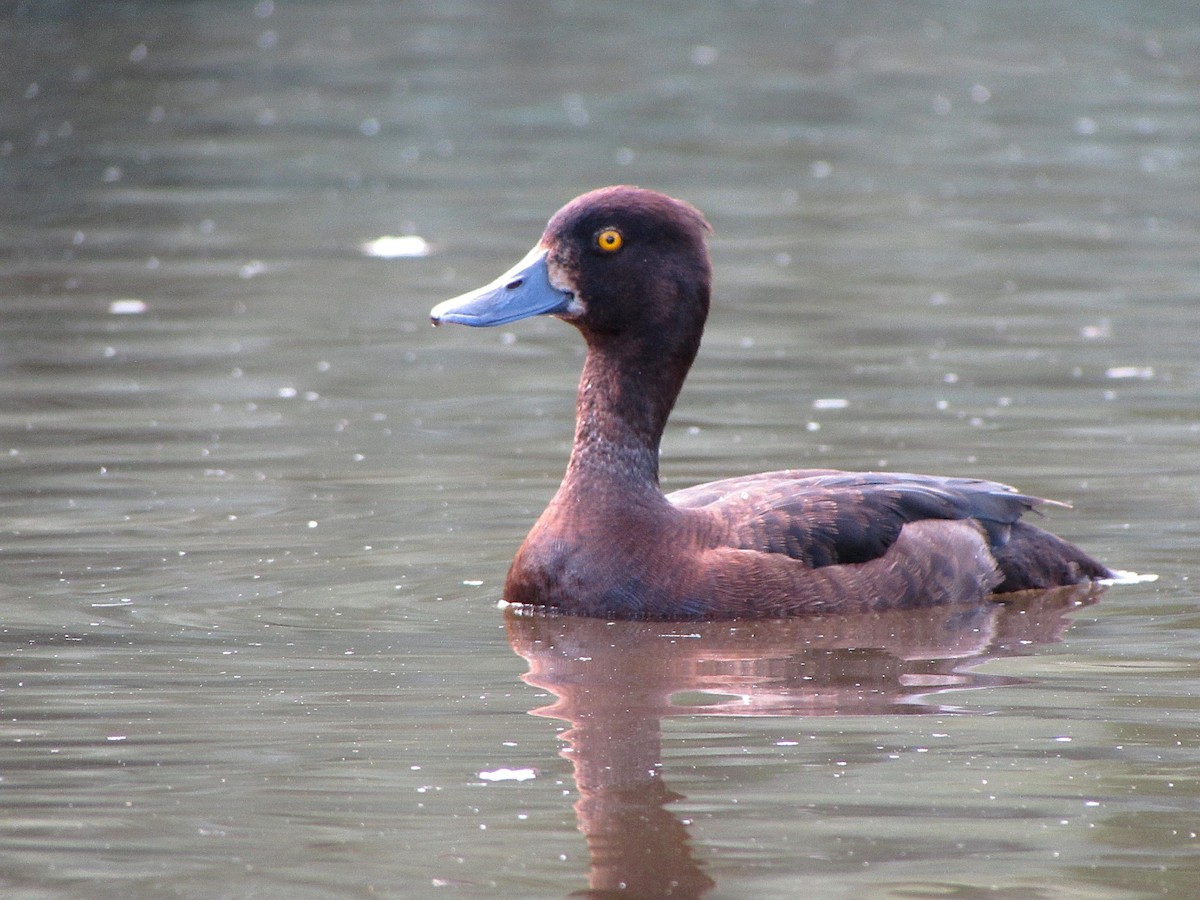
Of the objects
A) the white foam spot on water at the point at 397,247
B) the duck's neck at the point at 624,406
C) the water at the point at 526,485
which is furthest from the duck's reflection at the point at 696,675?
the white foam spot on water at the point at 397,247

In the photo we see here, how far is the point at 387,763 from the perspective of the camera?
220 inches

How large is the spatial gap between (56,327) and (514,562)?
20.3ft

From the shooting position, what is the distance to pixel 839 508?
7438 millimetres

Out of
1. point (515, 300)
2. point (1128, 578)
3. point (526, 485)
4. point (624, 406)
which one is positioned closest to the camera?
point (515, 300)

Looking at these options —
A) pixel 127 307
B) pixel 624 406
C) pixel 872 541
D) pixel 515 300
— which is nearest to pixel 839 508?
pixel 872 541

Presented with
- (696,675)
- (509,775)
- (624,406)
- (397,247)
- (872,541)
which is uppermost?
(397,247)

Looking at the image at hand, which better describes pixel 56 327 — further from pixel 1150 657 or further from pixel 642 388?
pixel 1150 657

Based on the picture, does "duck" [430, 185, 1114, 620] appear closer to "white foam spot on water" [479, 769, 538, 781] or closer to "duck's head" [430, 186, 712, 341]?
"duck's head" [430, 186, 712, 341]

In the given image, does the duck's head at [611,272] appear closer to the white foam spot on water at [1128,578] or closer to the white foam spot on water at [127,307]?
the white foam spot on water at [1128,578]

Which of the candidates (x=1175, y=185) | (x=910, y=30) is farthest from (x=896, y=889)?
(x=910, y=30)

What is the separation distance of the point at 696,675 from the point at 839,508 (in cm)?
117

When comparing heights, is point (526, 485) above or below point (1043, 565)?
above

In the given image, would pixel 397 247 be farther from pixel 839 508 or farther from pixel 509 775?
pixel 509 775

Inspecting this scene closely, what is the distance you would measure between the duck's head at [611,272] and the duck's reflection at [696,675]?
1.14 metres
